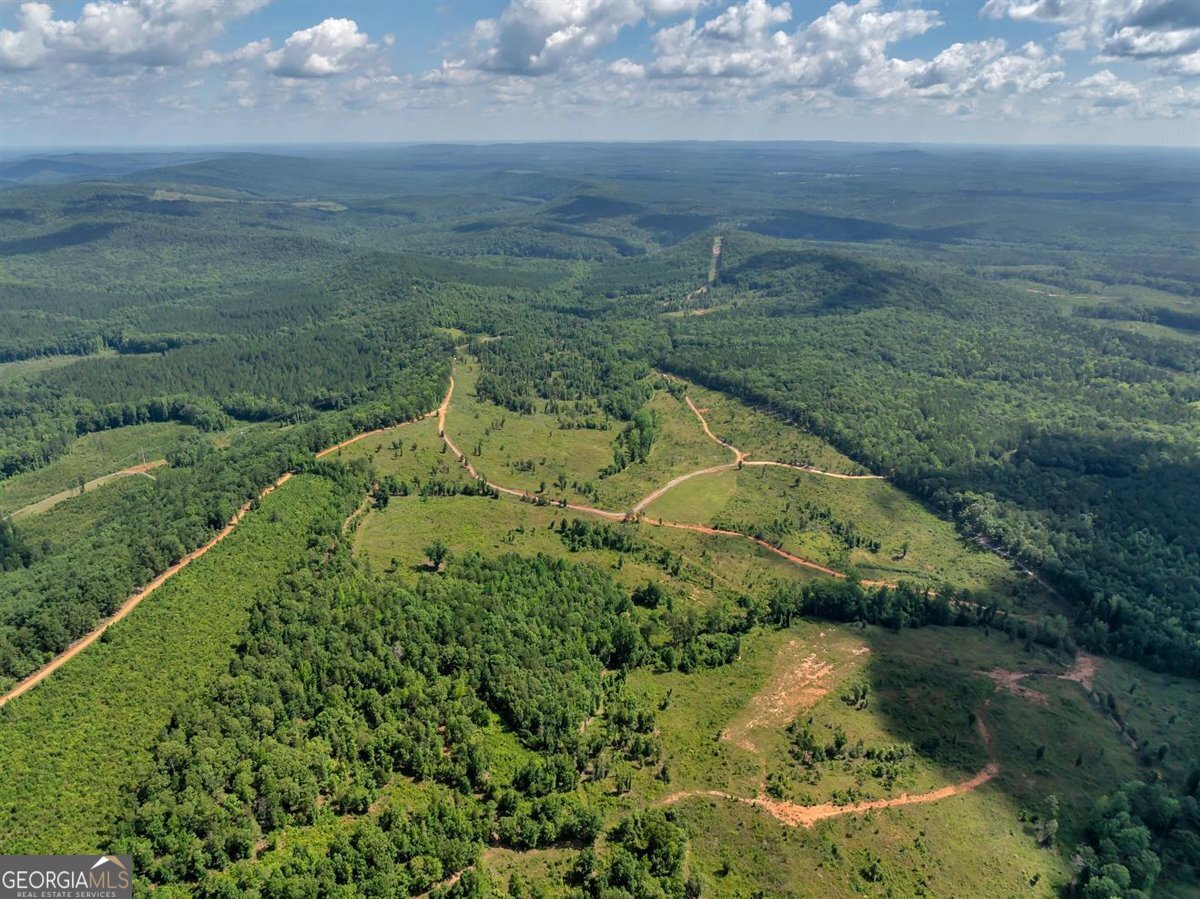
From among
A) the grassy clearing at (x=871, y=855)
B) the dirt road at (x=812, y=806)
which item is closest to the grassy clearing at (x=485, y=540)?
the dirt road at (x=812, y=806)

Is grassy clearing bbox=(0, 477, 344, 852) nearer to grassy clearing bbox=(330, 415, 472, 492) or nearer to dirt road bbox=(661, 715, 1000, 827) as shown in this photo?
grassy clearing bbox=(330, 415, 472, 492)

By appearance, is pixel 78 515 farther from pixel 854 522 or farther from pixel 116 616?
pixel 854 522

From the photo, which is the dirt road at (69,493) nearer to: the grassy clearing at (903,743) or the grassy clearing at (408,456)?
the grassy clearing at (408,456)

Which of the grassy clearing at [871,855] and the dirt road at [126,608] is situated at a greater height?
the dirt road at [126,608]
